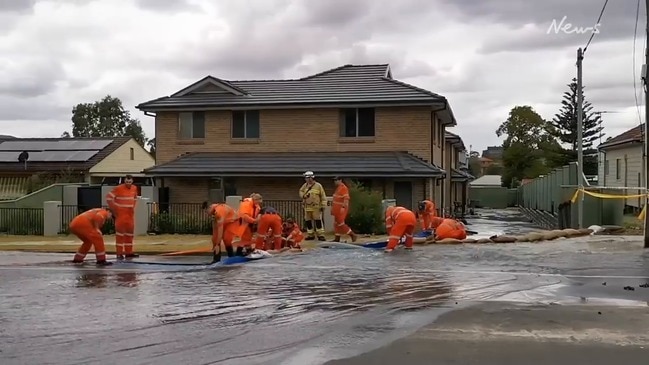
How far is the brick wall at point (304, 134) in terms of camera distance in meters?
29.7

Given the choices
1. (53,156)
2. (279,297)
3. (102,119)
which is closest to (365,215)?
(279,297)

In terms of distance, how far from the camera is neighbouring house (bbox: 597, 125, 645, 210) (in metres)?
35.1

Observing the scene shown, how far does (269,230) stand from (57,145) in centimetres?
3342

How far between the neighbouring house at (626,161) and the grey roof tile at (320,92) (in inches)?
431

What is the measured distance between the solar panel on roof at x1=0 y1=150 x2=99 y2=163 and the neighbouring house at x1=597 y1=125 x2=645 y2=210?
29.1 meters

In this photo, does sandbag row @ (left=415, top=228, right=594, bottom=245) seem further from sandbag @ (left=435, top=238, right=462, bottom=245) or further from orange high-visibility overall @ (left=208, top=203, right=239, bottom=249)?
orange high-visibility overall @ (left=208, top=203, right=239, bottom=249)

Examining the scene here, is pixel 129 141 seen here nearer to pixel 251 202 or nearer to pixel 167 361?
pixel 251 202

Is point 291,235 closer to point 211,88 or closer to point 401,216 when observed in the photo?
point 401,216

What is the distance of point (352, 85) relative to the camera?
32.0 metres

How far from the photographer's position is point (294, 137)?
30797mm

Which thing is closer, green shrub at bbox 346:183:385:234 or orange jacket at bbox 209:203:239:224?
orange jacket at bbox 209:203:239:224

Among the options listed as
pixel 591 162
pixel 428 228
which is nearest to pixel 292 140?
pixel 428 228

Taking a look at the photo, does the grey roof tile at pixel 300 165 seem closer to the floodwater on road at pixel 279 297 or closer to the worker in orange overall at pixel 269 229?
the worker in orange overall at pixel 269 229

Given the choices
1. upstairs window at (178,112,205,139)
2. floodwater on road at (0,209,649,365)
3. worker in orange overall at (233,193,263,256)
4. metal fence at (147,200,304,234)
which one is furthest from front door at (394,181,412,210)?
worker in orange overall at (233,193,263,256)
